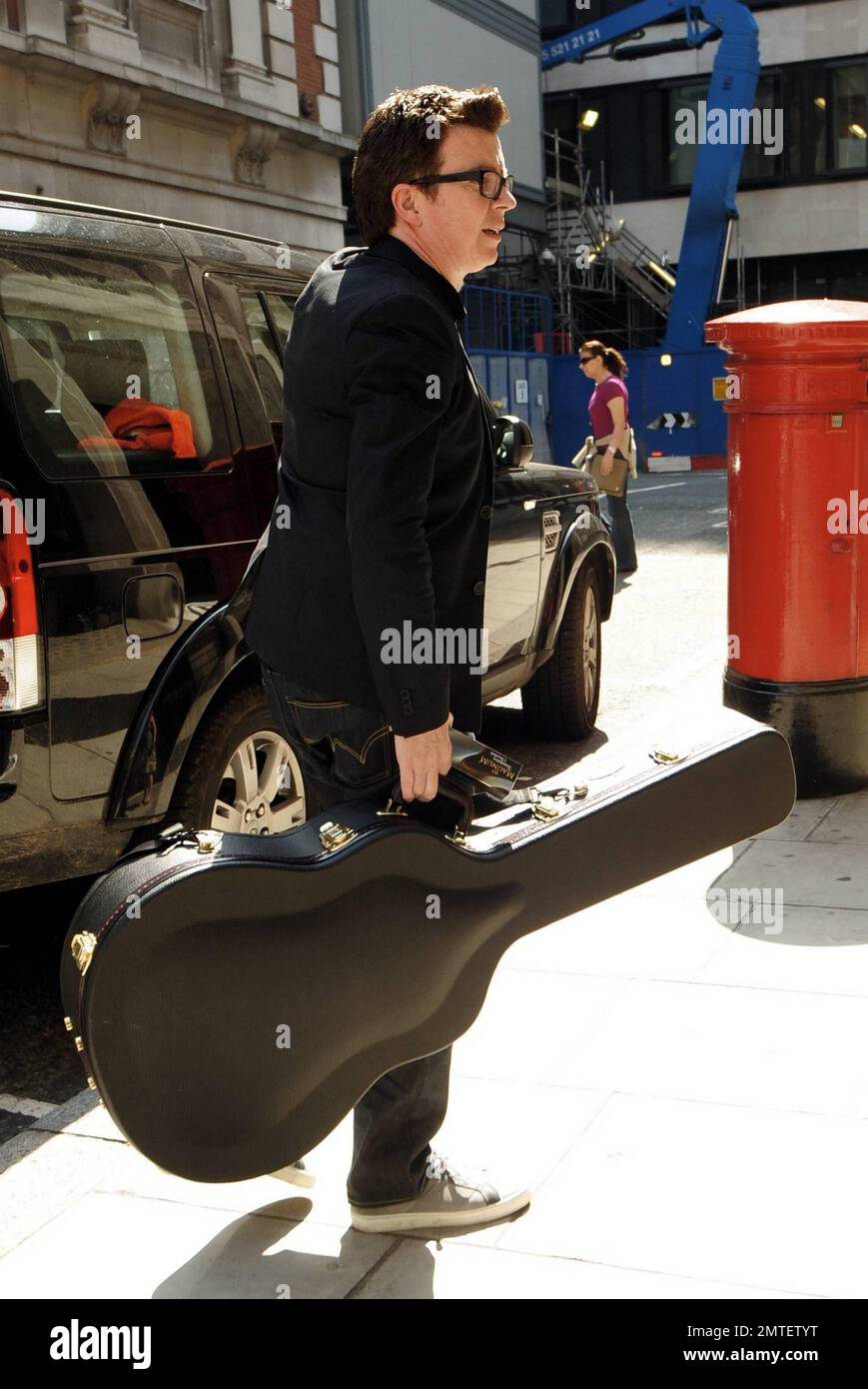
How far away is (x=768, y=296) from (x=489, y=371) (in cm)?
1218

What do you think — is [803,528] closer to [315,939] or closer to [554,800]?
[554,800]

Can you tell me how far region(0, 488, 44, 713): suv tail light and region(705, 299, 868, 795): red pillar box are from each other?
2.81 m

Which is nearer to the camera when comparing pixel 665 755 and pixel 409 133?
pixel 409 133

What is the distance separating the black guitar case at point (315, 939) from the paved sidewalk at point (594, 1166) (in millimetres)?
340

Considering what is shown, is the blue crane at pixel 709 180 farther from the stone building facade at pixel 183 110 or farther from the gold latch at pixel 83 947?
the gold latch at pixel 83 947

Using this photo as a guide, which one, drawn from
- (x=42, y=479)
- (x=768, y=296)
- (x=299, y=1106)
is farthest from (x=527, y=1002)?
(x=768, y=296)

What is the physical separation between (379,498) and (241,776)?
Answer: 206cm

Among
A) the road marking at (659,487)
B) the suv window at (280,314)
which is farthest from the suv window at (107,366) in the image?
the road marking at (659,487)

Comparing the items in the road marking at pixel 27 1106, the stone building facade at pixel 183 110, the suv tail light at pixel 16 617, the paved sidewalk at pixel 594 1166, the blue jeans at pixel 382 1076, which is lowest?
the road marking at pixel 27 1106

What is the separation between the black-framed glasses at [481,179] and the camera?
8.84ft

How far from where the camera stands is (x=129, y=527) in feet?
13.1

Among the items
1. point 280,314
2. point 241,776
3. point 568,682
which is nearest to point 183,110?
point 568,682
